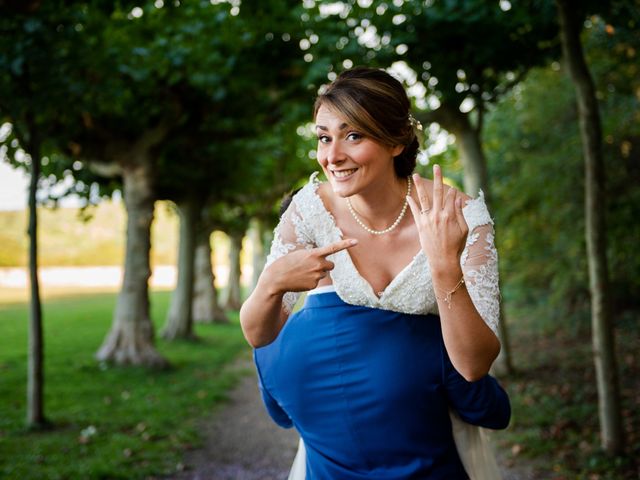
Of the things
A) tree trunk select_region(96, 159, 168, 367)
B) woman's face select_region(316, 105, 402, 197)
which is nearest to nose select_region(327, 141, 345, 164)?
woman's face select_region(316, 105, 402, 197)

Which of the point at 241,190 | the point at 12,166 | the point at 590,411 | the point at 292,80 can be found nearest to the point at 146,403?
the point at 12,166

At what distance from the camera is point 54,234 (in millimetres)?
38062

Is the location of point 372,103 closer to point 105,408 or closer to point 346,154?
point 346,154

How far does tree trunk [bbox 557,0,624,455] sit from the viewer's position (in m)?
4.76

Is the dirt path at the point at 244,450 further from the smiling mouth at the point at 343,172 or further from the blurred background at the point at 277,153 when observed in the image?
the smiling mouth at the point at 343,172

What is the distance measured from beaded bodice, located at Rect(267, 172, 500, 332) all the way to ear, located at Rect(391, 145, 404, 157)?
321 millimetres

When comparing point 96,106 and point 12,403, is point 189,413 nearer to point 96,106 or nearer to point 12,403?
point 12,403

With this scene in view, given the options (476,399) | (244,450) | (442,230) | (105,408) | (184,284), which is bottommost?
(244,450)

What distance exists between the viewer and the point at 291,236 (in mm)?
2236

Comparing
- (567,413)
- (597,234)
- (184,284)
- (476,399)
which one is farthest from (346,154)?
(184,284)

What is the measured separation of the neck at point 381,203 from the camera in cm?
220

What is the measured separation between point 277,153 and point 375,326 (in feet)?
43.3

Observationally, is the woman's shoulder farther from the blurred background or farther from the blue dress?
the blurred background

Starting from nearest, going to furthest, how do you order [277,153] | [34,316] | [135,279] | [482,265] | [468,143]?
[482,265] → [34,316] → [468,143] → [135,279] → [277,153]
